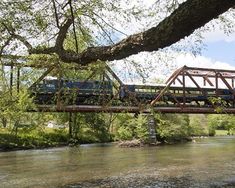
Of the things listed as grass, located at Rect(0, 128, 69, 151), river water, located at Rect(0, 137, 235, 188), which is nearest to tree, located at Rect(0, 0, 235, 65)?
river water, located at Rect(0, 137, 235, 188)

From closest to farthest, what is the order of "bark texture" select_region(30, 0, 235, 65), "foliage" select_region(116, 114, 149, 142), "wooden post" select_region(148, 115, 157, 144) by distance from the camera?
"bark texture" select_region(30, 0, 235, 65)
"wooden post" select_region(148, 115, 157, 144)
"foliage" select_region(116, 114, 149, 142)

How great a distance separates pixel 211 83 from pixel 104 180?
4404 centimetres

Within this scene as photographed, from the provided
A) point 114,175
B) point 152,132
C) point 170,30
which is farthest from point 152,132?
point 170,30

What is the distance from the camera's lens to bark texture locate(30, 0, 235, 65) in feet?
13.4

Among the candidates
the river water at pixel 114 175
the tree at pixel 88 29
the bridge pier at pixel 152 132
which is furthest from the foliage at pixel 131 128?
the tree at pixel 88 29

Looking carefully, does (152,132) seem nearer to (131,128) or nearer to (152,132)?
(152,132)

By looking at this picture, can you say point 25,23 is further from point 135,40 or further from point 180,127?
point 180,127

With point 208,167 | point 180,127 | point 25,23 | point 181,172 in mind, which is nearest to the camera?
point 25,23

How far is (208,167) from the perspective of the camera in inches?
948

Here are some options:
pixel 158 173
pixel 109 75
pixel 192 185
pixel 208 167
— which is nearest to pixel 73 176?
pixel 158 173

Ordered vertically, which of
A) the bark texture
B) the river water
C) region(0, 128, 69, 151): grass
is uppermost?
the bark texture

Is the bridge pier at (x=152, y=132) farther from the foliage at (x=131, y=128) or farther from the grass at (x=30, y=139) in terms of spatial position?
the grass at (x=30, y=139)

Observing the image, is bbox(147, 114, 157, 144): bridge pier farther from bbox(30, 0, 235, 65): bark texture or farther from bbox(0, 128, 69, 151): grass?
bbox(30, 0, 235, 65): bark texture

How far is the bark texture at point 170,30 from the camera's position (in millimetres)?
4082
